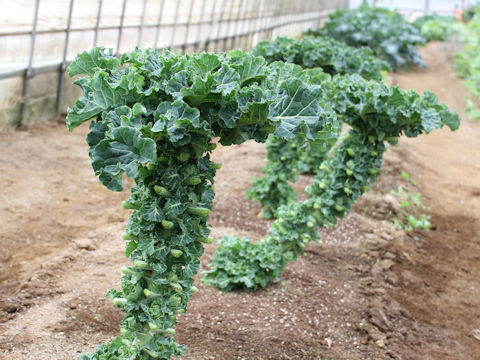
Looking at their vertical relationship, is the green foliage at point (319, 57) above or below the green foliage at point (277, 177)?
above

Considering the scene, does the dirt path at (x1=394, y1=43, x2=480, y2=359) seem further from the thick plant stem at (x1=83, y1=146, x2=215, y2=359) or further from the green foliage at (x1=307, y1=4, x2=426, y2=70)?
the green foliage at (x1=307, y1=4, x2=426, y2=70)

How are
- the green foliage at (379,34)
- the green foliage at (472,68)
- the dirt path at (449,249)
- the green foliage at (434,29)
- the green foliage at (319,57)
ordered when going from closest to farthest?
the dirt path at (449,249), the green foliage at (319,57), the green foliage at (472,68), the green foliage at (379,34), the green foliage at (434,29)

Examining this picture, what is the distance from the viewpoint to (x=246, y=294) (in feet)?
17.7

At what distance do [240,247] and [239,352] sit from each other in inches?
51.0

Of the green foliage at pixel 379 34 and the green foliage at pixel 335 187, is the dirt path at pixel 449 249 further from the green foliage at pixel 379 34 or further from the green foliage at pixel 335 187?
the green foliage at pixel 379 34

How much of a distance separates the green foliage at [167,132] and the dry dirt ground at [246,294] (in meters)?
0.99

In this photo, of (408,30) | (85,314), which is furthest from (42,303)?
(408,30)

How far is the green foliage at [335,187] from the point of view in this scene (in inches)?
191

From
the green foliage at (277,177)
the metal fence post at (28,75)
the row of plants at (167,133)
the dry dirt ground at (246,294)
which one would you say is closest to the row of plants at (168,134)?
the row of plants at (167,133)

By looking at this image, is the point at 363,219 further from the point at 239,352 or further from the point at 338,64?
the point at 239,352

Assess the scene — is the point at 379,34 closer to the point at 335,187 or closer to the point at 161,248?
the point at 335,187

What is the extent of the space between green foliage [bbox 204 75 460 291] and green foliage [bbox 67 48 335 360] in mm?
1481

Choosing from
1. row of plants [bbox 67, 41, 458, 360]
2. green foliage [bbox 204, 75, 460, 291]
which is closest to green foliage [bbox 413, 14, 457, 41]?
green foliage [bbox 204, 75, 460, 291]

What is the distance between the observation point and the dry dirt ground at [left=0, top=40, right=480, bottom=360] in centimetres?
455
